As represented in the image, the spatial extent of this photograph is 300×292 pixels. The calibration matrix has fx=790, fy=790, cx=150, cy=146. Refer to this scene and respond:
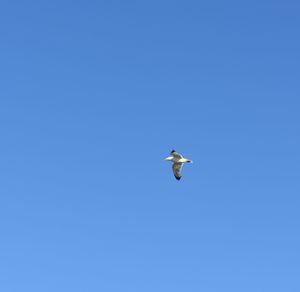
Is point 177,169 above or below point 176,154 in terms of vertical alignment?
below

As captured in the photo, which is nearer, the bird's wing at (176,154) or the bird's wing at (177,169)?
the bird's wing at (176,154)

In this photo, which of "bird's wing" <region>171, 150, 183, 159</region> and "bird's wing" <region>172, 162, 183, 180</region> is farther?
"bird's wing" <region>172, 162, 183, 180</region>

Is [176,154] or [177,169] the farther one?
[177,169]

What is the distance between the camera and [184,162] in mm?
167750

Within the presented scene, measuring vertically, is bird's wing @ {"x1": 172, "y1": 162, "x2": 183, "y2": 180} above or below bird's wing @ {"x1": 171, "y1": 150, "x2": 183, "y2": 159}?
below

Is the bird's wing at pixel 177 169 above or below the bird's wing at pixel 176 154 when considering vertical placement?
below
